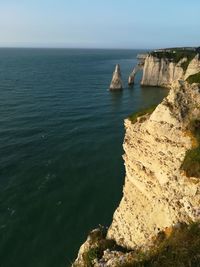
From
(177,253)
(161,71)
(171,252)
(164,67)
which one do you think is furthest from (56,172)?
(161,71)

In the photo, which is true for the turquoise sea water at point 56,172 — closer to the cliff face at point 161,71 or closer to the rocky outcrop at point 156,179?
the rocky outcrop at point 156,179

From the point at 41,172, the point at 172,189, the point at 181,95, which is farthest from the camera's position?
the point at 41,172

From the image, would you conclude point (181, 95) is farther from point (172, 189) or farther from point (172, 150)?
point (172, 189)

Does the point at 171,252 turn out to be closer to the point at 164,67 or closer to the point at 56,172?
the point at 56,172

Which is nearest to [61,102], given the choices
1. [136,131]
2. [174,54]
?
[174,54]

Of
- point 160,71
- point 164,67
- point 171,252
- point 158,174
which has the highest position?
point 171,252

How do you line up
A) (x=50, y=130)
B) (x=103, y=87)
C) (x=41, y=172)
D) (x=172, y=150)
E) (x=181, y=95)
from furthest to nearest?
(x=103, y=87)
(x=50, y=130)
(x=41, y=172)
(x=181, y=95)
(x=172, y=150)

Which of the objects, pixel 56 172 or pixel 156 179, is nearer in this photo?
pixel 156 179

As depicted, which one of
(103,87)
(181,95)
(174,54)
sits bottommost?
(103,87)
